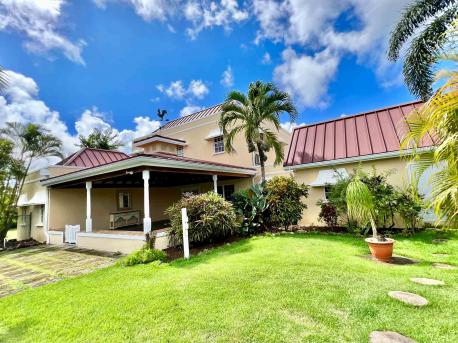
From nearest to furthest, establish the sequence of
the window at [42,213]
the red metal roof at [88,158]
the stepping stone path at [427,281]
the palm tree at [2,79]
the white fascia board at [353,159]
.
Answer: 1. the palm tree at [2,79]
2. the stepping stone path at [427,281]
3. the white fascia board at [353,159]
4. the window at [42,213]
5. the red metal roof at [88,158]

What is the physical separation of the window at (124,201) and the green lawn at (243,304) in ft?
34.9

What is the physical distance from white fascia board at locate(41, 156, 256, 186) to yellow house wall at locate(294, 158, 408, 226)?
4057 millimetres

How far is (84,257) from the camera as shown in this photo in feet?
31.1

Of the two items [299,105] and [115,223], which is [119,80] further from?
[299,105]

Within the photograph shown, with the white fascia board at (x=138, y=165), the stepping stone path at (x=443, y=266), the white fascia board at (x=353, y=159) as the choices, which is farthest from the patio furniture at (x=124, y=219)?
the stepping stone path at (x=443, y=266)

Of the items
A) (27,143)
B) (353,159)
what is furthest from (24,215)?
(353,159)

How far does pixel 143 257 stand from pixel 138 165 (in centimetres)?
333

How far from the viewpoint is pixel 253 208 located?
37.9 ft

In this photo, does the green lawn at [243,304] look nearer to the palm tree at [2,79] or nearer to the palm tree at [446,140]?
the palm tree at [446,140]

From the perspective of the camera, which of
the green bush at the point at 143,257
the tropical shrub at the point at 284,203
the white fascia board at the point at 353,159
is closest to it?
the green bush at the point at 143,257

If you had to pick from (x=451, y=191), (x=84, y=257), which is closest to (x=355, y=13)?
(x=451, y=191)

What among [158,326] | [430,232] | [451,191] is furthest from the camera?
[430,232]

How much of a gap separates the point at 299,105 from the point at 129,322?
12560mm

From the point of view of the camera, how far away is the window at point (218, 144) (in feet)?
59.2
